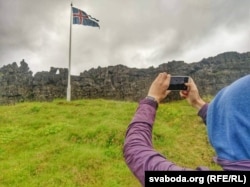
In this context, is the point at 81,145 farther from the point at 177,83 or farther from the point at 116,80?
the point at 116,80

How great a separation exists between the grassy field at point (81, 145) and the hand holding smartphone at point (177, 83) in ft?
22.4

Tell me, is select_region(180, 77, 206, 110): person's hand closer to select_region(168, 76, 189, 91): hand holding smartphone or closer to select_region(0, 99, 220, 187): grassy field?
select_region(168, 76, 189, 91): hand holding smartphone

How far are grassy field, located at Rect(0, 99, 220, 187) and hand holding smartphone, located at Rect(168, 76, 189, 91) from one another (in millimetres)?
6838

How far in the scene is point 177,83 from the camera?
67.7 inches

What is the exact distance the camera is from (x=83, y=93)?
23938 millimetres

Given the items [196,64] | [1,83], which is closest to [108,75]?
[196,64]

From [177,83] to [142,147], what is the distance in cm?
43

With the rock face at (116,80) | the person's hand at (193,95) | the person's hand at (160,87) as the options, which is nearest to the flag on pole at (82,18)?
the rock face at (116,80)

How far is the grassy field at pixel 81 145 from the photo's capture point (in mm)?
8805

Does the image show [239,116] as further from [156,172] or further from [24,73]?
[24,73]

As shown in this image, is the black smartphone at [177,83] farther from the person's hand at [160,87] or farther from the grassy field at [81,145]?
the grassy field at [81,145]

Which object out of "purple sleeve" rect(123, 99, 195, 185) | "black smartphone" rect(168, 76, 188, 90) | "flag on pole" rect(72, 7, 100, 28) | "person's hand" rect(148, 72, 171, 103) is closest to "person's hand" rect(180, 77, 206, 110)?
"black smartphone" rect(168, 76, 188, 90)

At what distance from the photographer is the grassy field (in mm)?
8805

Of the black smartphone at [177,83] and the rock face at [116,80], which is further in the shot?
the rock face at [116,80]
